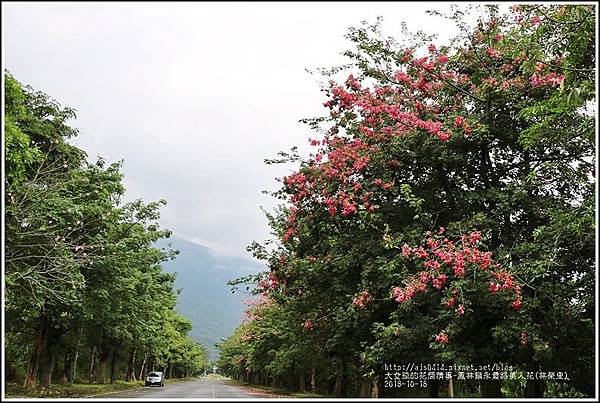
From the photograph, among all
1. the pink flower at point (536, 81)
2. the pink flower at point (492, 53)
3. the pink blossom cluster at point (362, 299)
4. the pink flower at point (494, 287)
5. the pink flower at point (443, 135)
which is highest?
the pink flower at point (492, 53)

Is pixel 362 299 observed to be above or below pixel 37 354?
above

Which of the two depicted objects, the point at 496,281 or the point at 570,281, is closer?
the point at 496,281

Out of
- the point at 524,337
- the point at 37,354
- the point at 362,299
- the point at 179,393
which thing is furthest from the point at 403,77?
the point at 179,393

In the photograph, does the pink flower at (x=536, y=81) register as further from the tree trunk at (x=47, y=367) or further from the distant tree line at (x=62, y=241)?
the tree trunk at (x=47, y=367)

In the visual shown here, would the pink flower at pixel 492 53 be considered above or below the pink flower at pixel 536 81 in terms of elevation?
above

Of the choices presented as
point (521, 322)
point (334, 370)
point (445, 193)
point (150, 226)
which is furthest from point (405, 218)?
point (150, 226)

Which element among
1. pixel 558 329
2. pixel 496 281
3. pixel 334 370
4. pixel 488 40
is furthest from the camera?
pixel 334 370

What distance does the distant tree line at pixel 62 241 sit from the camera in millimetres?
11688

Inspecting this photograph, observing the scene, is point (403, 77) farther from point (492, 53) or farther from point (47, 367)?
→ point (47, 367)

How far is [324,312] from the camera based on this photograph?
14516 millimetres

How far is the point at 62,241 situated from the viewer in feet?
41.8

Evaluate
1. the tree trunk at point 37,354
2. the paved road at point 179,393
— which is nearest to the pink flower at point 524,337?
the paved road at point 179,393

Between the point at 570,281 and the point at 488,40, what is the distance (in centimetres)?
536

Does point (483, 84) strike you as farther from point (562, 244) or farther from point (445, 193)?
point (562, 244)
